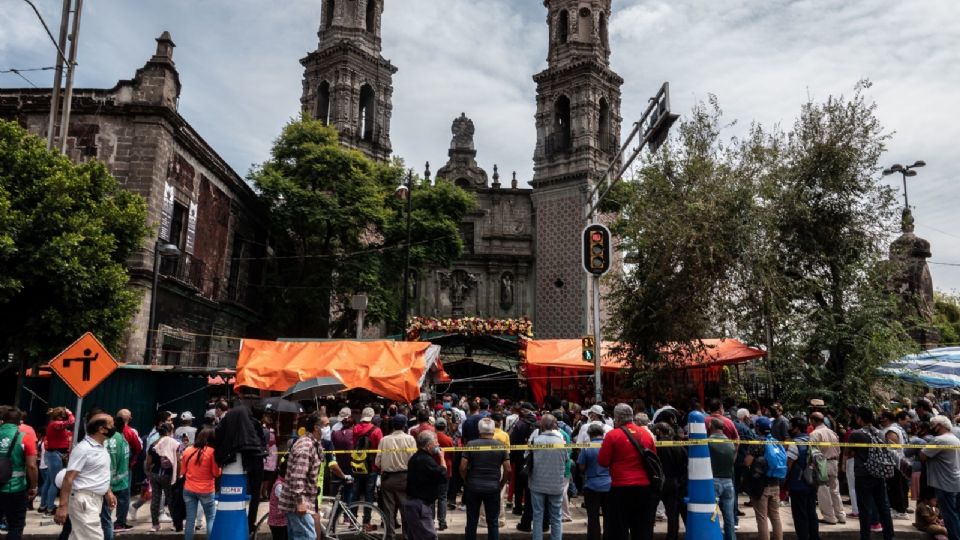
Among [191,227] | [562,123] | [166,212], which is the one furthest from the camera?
[562,123]

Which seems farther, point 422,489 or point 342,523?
point 342,523

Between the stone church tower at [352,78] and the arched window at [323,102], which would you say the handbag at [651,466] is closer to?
the stone church tower at [352,78]

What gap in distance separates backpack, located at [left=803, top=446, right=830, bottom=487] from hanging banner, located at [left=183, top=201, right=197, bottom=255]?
62.5 feet

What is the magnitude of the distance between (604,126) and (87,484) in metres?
35.4

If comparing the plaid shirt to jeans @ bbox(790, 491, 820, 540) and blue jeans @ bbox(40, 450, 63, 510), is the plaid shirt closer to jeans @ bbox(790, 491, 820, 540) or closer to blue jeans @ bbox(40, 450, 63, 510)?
blue jeans @ bbox(40, 450, 63, 510)

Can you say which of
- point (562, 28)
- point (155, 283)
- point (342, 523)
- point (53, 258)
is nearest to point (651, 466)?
point (342, 523)

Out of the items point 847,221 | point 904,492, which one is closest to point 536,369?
point 847,221

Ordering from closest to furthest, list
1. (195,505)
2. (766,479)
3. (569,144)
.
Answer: (195,505) < (766,479) < (569,144)

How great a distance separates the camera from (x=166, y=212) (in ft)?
68.4

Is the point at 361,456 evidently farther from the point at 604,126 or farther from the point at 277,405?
the point at 604,126

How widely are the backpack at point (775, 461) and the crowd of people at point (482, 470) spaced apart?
2cm

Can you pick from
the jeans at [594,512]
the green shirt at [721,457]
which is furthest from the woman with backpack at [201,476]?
the green shirt at [721,457]

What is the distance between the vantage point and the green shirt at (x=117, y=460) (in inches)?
375

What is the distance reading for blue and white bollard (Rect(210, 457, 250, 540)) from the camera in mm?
7949
